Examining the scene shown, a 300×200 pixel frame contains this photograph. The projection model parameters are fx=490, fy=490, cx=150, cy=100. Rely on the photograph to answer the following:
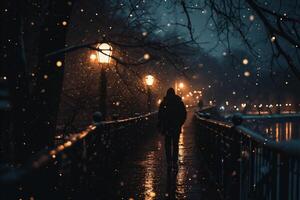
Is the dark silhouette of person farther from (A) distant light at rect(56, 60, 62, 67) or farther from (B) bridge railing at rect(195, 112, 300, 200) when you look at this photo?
(A) distant light at rect(56, 60, 62, 67)

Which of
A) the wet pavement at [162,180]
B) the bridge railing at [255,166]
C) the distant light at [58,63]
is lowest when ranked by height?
the wet pavement at [162,180]

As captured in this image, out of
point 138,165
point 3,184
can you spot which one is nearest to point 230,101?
point 138,165

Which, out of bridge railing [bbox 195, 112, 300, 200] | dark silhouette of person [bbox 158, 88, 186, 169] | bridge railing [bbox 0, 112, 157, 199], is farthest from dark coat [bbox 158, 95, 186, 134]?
bridge railing [bbox 195, 112, 300, 200]

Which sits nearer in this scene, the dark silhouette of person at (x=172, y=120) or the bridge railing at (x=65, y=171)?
the bridge railing at (x=65, y=171)

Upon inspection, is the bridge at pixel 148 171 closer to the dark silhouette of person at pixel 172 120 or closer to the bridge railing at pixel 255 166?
the bridge railing at pixel 255 166

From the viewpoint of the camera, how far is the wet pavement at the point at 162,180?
857 cm

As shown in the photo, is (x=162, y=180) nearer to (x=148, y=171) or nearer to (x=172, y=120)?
(x=148, y=171)

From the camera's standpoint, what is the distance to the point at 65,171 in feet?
16.3

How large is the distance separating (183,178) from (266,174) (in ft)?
17.5

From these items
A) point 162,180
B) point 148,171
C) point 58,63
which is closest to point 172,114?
point 148,171

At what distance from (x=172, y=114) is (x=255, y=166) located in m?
5.27

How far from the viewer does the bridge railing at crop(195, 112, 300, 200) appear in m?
4.21

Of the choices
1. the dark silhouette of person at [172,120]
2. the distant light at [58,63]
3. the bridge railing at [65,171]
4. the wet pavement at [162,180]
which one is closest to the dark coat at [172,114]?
the dark silhouette of person at [172,120]

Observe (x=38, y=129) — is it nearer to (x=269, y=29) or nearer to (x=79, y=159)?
(x=79, y=159)
